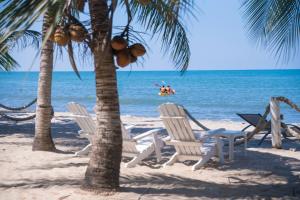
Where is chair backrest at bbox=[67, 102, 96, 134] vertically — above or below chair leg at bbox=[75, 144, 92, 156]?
above

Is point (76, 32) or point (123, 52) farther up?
point (76, 32)

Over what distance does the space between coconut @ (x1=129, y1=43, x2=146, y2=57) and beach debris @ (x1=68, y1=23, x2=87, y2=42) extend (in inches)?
17.6

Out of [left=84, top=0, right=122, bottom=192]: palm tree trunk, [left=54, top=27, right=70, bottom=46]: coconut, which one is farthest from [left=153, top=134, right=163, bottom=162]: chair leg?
[left=54, top=27, right=70, bottom=46]: coconut

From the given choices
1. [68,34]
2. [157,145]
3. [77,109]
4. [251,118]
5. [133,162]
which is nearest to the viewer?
[68,34]

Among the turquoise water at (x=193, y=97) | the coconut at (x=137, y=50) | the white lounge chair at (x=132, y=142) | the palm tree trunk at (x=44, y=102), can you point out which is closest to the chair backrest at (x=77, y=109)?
the white lounge chair at (x=132, y=142)

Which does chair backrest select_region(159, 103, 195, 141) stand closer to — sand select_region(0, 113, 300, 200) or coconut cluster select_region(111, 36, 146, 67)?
sand select_region(0, 113, 300, 200)

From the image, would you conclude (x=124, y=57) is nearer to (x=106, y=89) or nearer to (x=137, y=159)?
(x=106, y=89)

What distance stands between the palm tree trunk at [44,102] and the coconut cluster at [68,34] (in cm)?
321

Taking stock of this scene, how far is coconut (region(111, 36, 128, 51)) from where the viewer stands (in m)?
4.02

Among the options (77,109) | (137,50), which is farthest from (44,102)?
(137,50)

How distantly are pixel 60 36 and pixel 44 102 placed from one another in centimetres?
351

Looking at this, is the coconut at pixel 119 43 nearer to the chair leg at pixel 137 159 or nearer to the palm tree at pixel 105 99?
the palm tree at pixel 105 99

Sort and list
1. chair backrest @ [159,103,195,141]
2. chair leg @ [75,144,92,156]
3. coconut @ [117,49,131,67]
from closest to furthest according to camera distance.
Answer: coconut @ [117,49,131,67], chair backrest @ [159,103,195,141], chair leg @ [75,144,92,156]

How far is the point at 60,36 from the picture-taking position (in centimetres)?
380
